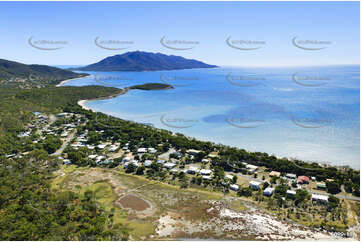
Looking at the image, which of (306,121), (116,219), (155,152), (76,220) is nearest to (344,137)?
(306,121)

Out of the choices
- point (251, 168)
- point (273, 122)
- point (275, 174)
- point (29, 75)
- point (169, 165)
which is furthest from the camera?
point (29, 75)

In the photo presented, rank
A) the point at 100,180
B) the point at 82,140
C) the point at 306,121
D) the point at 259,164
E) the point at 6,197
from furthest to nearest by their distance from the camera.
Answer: the point at 306,121 → the point at 82,140 → the point at 259,164 → the point at 100,180 → the point at 6,197

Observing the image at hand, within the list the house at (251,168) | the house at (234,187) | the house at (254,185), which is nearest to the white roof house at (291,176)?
the house at (251,168)

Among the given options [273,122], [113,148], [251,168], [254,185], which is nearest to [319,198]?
[254,185]

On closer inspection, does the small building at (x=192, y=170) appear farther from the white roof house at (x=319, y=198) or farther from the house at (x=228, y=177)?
the white roof house at (x=319, y=198)

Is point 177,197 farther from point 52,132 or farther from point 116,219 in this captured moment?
point 52,132

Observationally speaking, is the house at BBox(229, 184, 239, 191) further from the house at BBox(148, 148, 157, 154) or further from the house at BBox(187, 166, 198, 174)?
the house at BBox(148, 148, 157, 154)

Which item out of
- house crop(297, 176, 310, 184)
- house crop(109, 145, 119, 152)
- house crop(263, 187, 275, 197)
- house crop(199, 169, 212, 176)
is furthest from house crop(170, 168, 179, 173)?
house crop(297, 176, 310, 184)

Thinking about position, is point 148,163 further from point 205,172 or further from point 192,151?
point 205,172
